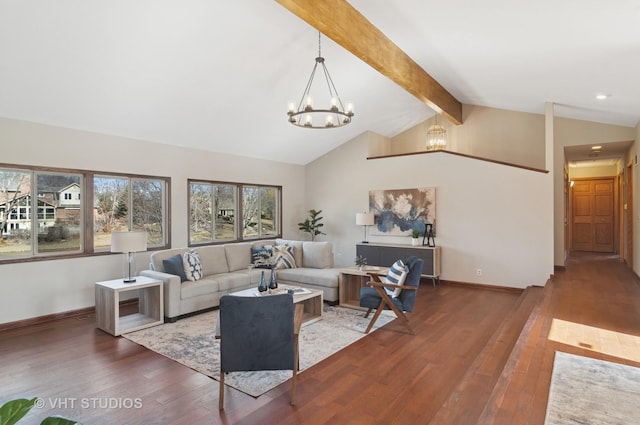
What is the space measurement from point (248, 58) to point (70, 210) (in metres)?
3.30

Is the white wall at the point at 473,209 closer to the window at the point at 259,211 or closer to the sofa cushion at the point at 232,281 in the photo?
the window at the point at 259,211

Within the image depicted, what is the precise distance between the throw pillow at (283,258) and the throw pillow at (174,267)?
151 cm

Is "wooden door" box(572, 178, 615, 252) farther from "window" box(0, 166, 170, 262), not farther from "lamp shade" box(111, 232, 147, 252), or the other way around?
"lamp shade" box(111, 232, 147, 252)

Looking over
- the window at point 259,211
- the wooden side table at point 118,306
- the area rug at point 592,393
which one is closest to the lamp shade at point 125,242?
the wooden side table at point 118,306

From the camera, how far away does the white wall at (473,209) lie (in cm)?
609

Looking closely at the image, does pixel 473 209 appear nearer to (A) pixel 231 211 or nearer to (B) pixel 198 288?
(A) pixel 231 211

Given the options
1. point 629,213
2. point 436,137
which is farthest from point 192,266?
point 629,213

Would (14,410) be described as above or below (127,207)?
below

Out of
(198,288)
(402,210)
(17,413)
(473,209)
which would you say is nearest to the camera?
(17,413)

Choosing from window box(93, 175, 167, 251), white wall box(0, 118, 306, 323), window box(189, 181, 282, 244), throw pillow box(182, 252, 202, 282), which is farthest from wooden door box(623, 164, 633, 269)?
window box(93, 175, 167, 251)

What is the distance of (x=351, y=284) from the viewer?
5488 millimetres

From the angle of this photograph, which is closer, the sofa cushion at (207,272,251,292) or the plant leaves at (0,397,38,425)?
the plant leaves at (0,397,38,425)

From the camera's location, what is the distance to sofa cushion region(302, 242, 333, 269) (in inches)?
237

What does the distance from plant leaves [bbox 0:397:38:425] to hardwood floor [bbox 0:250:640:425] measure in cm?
165
